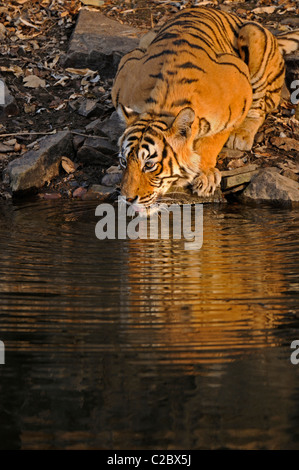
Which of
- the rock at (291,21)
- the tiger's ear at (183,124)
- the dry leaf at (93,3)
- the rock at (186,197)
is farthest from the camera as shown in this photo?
the dry leaf at (93,3)

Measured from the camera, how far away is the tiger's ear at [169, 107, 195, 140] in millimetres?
6438

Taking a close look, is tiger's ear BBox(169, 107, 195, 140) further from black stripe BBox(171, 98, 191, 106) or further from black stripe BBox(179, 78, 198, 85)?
black stripe BBox(179, 78, 198, 85)

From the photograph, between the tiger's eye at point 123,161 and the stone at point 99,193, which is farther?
the stone at point 99,193

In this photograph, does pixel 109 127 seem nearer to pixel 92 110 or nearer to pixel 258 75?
pixel 92 110

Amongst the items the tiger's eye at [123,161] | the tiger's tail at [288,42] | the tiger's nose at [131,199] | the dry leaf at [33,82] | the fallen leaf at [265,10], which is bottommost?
the tiger's nose at [131,199]

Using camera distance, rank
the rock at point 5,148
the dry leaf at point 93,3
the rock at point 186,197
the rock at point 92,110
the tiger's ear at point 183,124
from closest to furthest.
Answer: the tiger's ear at point 183,124
the rock at point 186,197
the rock at point 5,148
the rock at point 92,110
the dry leaf at point 93,3

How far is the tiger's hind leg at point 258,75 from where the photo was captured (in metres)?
7.89

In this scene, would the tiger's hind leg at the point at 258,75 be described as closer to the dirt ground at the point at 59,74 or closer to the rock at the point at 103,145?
the dirt ground at the point at 59,74

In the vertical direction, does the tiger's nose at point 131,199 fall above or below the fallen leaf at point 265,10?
below

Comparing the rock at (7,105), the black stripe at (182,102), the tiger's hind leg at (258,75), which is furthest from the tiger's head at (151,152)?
the rock at (7,105)

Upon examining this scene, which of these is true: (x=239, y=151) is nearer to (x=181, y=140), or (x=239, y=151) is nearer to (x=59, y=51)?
(x=181, y=140)

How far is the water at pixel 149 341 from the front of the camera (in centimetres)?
321

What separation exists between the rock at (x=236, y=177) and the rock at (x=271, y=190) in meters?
0.06
